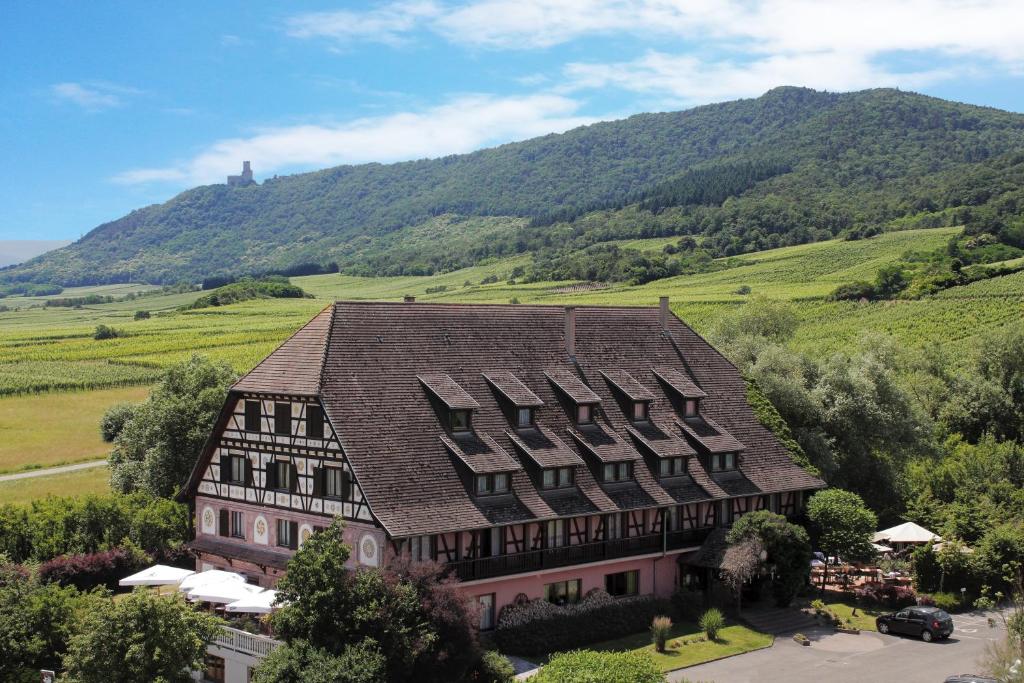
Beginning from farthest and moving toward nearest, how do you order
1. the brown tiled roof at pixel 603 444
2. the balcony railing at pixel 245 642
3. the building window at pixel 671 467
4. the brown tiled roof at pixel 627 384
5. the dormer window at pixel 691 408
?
the dormer window at pixel 691 408, the brown tiled roof at pixel 627 384, the building window at pixel 671 467, the brown tiled roof at pixel 603 444, the balcony railing at pixel 245 642

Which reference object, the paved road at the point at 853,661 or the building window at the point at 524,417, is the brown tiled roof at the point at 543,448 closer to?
the building window at the point at 524,417

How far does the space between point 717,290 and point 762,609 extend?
94252mm

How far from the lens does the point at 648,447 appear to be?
46094mm

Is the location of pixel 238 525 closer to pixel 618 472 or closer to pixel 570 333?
pixel 618 472

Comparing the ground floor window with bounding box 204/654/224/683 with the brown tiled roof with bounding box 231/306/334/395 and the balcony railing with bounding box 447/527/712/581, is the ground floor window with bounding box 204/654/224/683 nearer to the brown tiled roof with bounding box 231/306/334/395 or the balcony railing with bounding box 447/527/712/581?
the balcony railing with bounding box 447/527/712/581

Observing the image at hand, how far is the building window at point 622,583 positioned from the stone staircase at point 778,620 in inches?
174

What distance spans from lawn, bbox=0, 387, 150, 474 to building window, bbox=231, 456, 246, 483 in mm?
30503

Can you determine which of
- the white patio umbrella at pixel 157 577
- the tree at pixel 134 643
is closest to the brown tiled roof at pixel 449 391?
the white patio umbrella at pixel 157 577

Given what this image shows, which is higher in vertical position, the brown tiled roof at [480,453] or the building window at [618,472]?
the brown tiled roof at [480,453]

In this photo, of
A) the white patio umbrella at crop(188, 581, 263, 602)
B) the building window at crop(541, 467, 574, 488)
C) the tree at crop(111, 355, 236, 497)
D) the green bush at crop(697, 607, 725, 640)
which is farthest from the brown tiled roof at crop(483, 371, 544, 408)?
the tree at crop(111, 355, 236, 497)

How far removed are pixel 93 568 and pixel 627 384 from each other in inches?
899

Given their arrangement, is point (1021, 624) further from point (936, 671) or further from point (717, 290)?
point (717, 290)

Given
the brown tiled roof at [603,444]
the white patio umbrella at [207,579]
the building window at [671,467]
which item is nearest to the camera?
the white patio umbrella at [207,579]

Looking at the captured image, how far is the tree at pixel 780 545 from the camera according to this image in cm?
4512
